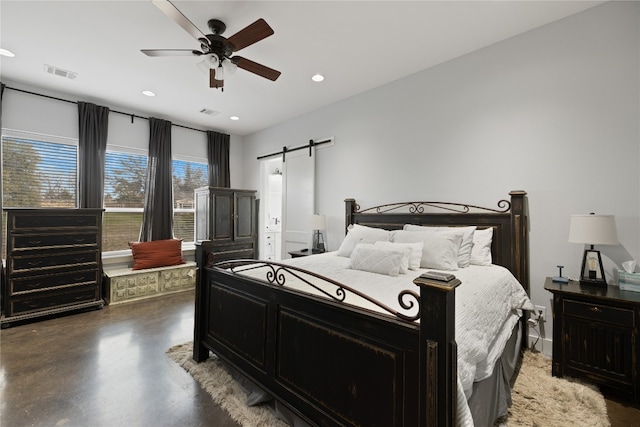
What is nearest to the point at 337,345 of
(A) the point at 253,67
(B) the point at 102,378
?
(B) the point at 102,378

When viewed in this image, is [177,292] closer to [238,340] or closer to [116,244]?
[116,244]

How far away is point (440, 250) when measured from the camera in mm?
2496

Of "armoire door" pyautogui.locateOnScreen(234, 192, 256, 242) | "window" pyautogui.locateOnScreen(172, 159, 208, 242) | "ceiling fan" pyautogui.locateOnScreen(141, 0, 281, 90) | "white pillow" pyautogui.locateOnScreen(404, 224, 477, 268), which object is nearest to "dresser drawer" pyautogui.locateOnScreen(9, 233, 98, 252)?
"window" pyautogui.locateOnScreen(172, 159, 208, 242)

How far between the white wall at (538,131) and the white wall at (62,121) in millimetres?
3197

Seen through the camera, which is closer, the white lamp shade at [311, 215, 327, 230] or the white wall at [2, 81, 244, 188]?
the white wall at [2, 81, 244, 188]

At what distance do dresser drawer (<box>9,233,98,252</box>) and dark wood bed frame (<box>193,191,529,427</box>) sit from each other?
236cm

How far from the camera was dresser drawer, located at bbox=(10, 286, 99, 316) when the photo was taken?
127 inches

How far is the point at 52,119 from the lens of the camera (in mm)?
3902

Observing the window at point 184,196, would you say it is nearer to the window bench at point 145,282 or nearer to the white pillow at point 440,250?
the window bench at point 145,282

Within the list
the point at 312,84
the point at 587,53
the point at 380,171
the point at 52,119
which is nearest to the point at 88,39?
the point at 52,119

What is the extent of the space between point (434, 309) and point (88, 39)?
379 cm

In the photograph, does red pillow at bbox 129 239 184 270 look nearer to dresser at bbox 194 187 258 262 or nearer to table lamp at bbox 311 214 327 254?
dresser at bbox 194 187 258 262

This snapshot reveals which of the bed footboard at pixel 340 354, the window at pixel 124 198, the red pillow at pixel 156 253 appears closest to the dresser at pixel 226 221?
the red pillow at pixel 156 253

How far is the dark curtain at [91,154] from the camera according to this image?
405 centimetres
